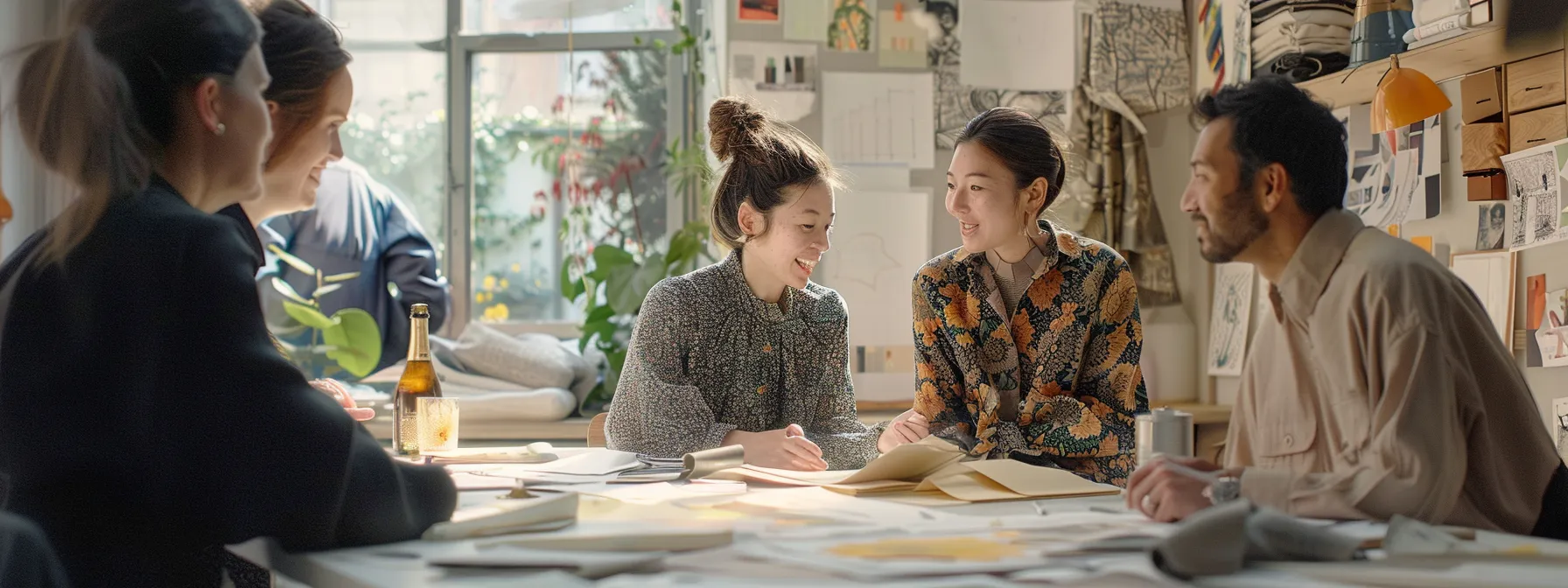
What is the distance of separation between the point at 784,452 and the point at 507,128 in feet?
9.20

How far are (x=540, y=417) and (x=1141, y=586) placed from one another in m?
2.92

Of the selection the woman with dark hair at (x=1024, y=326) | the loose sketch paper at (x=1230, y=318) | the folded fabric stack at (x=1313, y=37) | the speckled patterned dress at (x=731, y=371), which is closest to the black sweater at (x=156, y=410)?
the speckled patterned dress at (x=731, y=371)

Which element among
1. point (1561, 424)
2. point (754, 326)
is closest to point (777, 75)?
point (754, 326)

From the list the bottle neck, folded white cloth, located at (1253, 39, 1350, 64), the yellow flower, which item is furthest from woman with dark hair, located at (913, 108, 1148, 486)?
the yellow flower

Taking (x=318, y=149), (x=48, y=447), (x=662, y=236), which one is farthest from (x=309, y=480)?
(x=662, y=236)

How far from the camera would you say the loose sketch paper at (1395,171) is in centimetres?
299

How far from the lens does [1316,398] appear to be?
5.02 feet

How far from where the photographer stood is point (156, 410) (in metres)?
1.11

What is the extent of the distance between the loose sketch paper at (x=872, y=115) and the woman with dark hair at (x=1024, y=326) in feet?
4.65

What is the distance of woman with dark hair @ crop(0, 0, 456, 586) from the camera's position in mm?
1111

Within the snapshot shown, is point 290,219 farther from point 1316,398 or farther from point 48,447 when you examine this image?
point 1316,398

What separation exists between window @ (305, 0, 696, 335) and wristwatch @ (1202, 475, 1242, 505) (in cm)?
326

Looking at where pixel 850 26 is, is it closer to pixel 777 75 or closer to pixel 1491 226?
pixel 777 75

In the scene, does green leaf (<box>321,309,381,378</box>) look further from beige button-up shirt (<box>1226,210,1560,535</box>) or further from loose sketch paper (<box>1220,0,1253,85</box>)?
beige button-up shirt (<box>1226,210,1560,535</box>)
